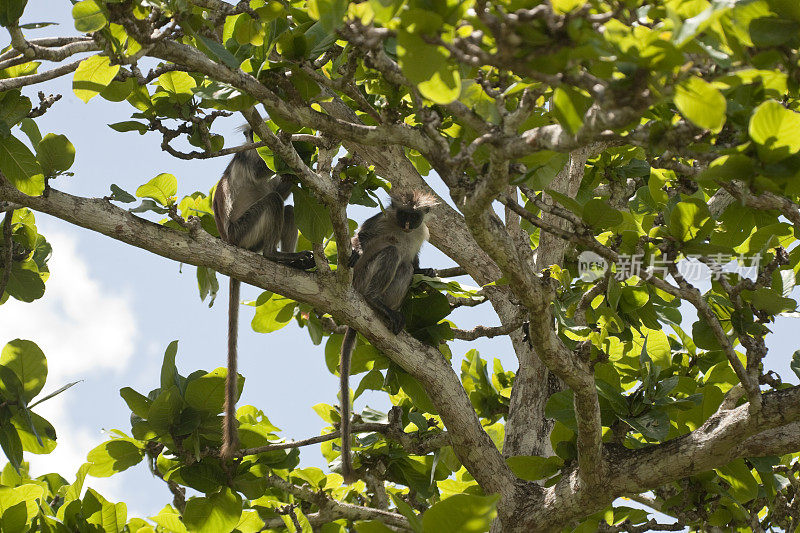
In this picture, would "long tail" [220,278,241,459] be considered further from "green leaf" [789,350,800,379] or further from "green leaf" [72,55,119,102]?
"green leaf" [789,350,800,379]

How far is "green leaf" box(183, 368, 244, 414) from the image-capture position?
436 cm

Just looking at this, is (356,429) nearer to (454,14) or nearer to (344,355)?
(344,355)

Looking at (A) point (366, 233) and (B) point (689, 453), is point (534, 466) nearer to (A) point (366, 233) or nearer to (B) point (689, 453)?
(B) point (689, 453)

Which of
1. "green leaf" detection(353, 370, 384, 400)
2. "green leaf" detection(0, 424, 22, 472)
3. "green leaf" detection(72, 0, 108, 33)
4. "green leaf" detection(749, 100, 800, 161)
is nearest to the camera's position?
"green leaf" detection(749, 100, 800, 161)

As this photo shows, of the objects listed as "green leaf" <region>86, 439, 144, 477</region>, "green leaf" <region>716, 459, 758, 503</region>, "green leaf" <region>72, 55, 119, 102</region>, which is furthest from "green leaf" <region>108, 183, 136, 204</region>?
"green leaf" <region>716, 459, 758, 503</region>

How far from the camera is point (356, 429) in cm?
502

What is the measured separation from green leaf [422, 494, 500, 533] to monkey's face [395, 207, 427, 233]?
4756 mm

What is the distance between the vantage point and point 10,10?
3.09m

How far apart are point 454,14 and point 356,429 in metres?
3.33

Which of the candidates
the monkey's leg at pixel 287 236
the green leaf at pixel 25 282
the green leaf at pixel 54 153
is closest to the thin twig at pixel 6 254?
the green leaf at pixel 25 282

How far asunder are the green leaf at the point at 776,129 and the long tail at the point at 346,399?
10.3ft

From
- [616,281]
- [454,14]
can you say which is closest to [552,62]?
[454,14]

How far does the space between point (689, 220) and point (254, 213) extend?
3.32 meters

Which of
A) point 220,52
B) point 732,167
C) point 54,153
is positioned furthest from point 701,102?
point 54,153
